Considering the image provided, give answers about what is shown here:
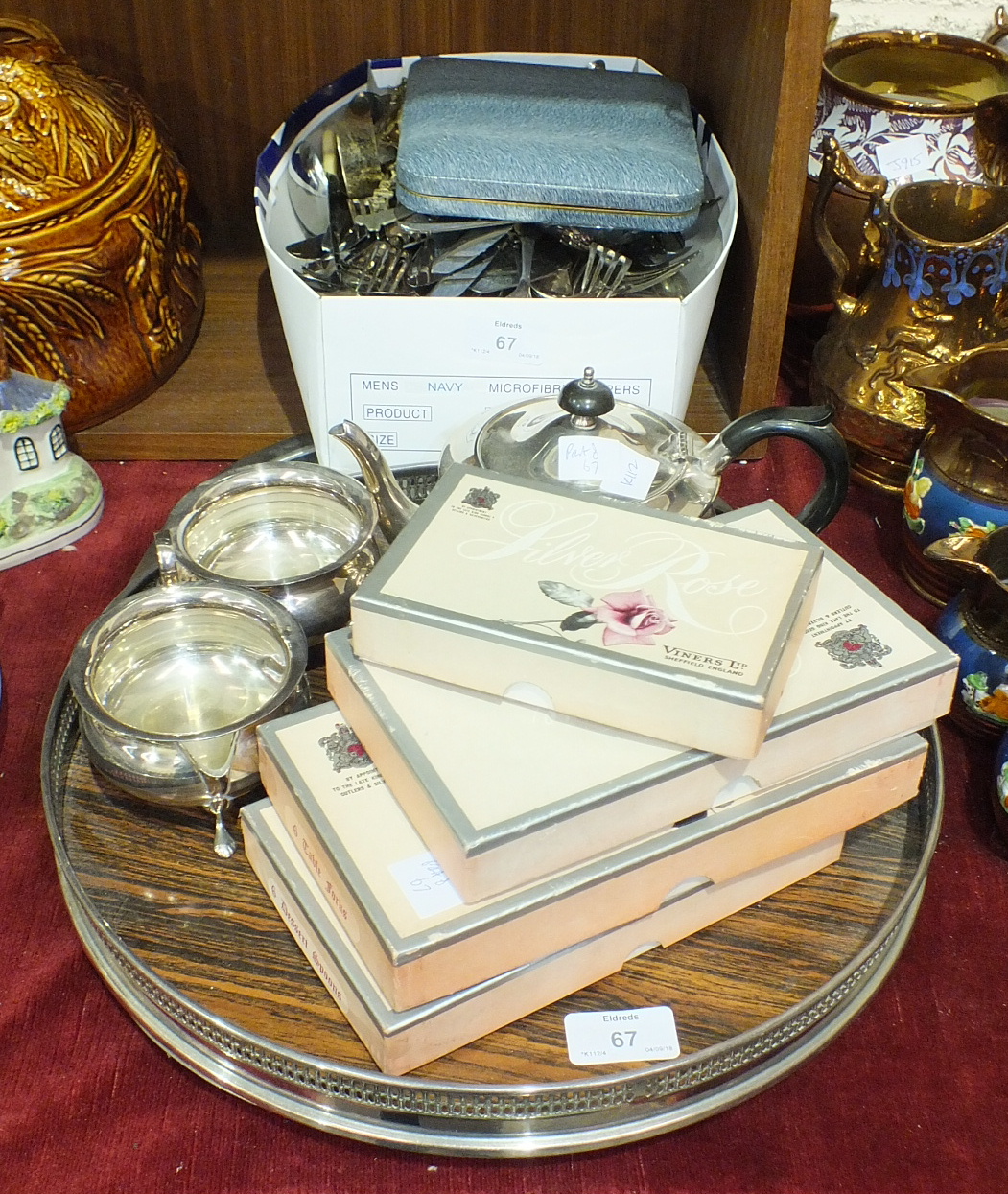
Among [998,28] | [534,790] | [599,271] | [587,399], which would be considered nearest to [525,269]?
[599,271]

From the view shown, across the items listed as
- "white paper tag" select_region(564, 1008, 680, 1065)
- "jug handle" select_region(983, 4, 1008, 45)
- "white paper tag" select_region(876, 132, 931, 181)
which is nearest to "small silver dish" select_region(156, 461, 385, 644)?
"white paper tag" select_region(564, 1008, 680, 1065)

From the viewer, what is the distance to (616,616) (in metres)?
0.44

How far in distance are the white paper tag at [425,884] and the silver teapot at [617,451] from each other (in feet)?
0.70

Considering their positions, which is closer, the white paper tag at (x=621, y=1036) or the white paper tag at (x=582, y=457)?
the white paper tag at (x=621, y=1036)

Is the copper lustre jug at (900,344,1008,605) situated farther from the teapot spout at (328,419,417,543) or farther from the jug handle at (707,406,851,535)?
the teapot spout at (328,419,417,543)

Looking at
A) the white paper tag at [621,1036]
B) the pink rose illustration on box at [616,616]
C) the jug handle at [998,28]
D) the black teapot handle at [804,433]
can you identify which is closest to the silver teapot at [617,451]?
the black teapot handle at [804,433]

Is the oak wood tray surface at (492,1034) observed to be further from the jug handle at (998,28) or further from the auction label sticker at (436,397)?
the jug handle at (998,28)

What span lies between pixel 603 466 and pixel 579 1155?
0.30 metres

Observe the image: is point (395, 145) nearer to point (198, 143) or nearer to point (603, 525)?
point (198, 143)

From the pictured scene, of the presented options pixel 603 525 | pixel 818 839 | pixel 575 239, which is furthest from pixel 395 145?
pixel 818 839

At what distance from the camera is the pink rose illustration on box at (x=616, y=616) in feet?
1.41

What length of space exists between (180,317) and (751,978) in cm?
59

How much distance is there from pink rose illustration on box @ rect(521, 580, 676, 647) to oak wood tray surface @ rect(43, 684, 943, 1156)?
0.44 ft

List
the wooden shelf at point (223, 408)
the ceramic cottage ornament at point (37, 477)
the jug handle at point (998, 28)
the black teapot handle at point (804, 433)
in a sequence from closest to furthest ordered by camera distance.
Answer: the black teapot handle at point (804, 433) → the ceramic cottage ornament at point (37, 477) → the wooden shelf at point (223, 408) → the jug handle at point (998, 28)
